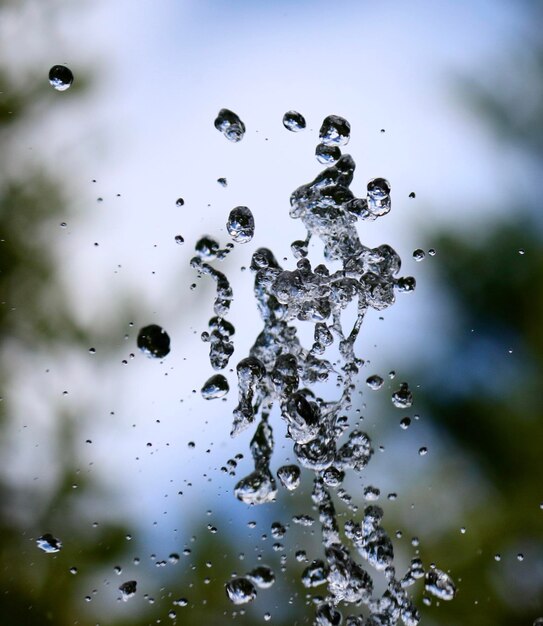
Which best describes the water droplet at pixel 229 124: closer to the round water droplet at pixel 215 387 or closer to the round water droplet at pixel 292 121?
the round water droplet at pixel 292 121

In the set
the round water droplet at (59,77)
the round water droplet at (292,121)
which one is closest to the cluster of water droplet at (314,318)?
the round water droplet at (292,121)

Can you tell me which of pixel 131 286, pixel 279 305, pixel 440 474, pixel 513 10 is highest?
pixel 513 10

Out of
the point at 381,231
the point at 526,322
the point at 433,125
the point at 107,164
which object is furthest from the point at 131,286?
the point at 526,322

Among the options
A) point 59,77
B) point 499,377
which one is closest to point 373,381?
point 59,77

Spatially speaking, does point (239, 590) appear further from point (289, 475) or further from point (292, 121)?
point (292, 121)

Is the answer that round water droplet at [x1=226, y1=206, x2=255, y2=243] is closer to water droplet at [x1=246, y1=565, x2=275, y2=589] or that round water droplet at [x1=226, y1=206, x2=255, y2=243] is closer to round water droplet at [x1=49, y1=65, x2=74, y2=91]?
round water droplet at [x1=49, y1=65, x2=74, y2=91]

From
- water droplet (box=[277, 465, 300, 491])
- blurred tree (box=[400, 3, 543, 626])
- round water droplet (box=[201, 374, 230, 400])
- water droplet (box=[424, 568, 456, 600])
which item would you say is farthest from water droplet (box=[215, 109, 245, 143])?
blurred tree (box=[400, 3, 543, 626])

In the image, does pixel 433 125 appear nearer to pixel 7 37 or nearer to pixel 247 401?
pixel 7 37
